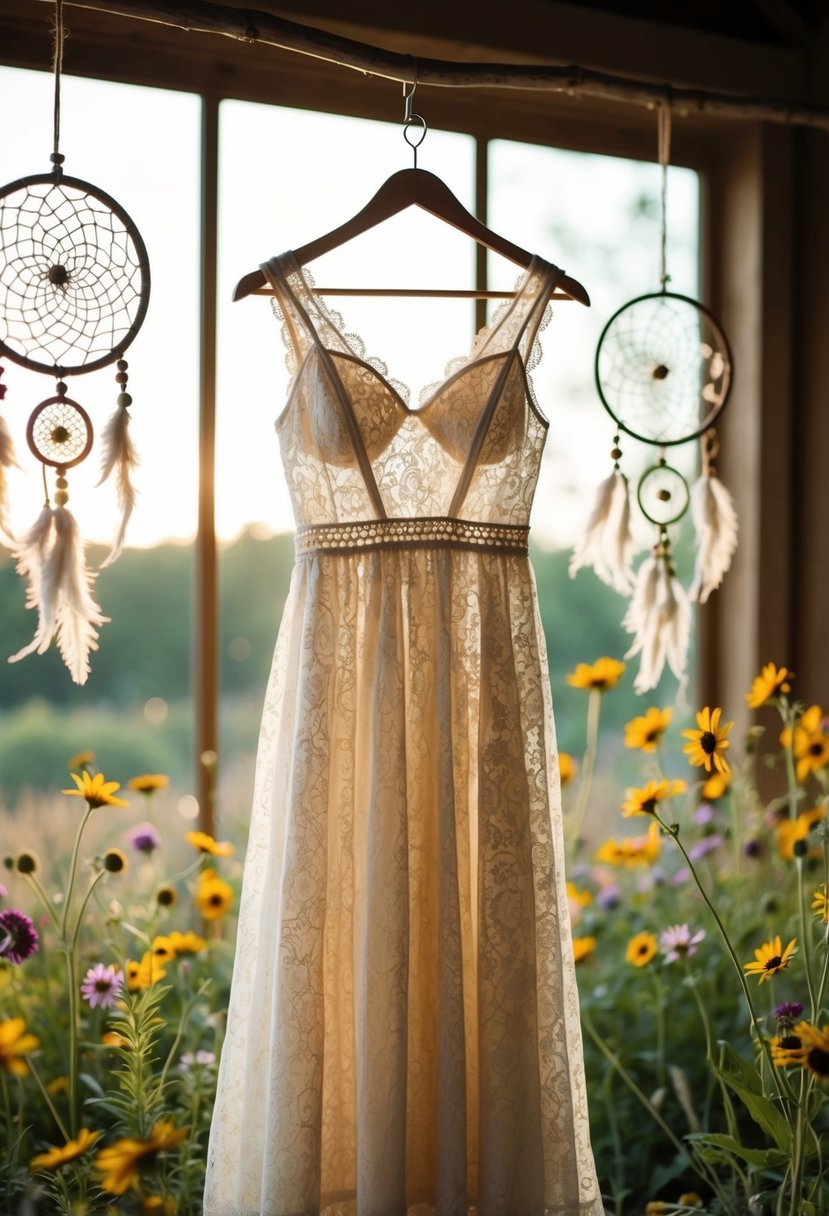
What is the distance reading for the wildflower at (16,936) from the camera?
1328mm

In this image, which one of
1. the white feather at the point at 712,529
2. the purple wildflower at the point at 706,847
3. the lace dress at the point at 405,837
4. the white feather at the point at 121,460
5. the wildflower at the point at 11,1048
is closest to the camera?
the wildflower at the point at 11,1048

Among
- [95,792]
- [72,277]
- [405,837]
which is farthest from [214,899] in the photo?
[72,277]

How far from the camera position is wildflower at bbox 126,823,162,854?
5.54 ft

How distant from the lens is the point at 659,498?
1723 millimetres

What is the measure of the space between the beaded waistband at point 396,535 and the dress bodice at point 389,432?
11 millimetres

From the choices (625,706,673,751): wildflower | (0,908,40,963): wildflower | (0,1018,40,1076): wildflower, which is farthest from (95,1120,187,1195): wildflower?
(625,706,673,751): wildflower

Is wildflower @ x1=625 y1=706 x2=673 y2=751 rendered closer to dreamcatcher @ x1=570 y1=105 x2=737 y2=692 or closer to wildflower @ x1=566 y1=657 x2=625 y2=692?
dreamcatcher @ x1=570 y1=105 x2=737 y2=692

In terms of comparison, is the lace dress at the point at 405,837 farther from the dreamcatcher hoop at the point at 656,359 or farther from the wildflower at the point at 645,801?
the dreamcatcher hoop at the point at 656,359

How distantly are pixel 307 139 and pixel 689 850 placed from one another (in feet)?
5.13

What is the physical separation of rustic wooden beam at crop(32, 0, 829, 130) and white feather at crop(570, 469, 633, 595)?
58 cm

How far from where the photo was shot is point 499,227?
6.99 ft

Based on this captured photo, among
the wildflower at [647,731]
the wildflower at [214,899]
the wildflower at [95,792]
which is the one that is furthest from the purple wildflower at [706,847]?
the wildflower at [95,792]

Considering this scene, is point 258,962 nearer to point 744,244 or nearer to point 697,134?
point 744,244

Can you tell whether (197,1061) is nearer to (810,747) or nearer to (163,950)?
(163,950)
